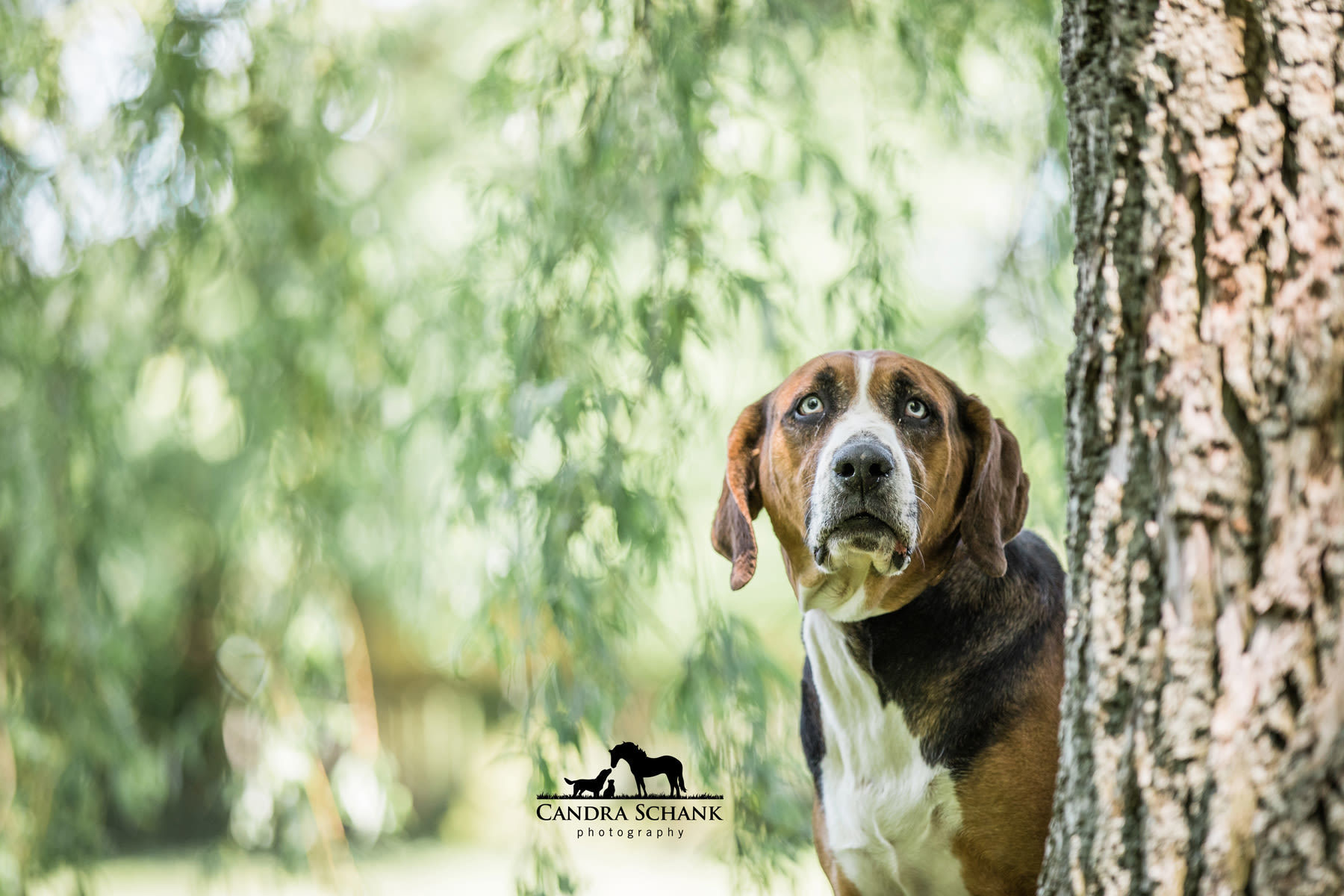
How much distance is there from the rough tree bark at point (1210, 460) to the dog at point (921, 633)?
422 millimetres

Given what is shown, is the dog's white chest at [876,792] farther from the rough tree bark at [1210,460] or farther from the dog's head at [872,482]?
the rough tree bark at [1210,460]

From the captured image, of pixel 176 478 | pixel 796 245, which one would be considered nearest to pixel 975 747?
pixel 796 245

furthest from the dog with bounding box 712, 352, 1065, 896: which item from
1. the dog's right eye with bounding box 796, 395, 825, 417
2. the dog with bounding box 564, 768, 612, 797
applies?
the dog with bounding box 564, 768, 612, 797

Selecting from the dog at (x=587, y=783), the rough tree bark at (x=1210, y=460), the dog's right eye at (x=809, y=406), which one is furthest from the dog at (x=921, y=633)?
the dog at (x=587, y=783)

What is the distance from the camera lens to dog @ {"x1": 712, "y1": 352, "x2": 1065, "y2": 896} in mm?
1835

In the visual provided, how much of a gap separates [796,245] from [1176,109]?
3216 mm

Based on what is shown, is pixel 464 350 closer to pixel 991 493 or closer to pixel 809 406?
pixel 809 406

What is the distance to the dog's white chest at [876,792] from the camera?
1.87 m

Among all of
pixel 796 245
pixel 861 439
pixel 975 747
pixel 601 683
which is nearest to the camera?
pixel 861 439

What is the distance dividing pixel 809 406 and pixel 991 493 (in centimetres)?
33

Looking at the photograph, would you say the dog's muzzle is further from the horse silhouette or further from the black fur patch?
the horse silhouette

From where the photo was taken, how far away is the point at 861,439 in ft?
5.71

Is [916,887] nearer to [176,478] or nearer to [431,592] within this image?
[431,592]

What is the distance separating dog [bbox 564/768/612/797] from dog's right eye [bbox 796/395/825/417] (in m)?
0.96
